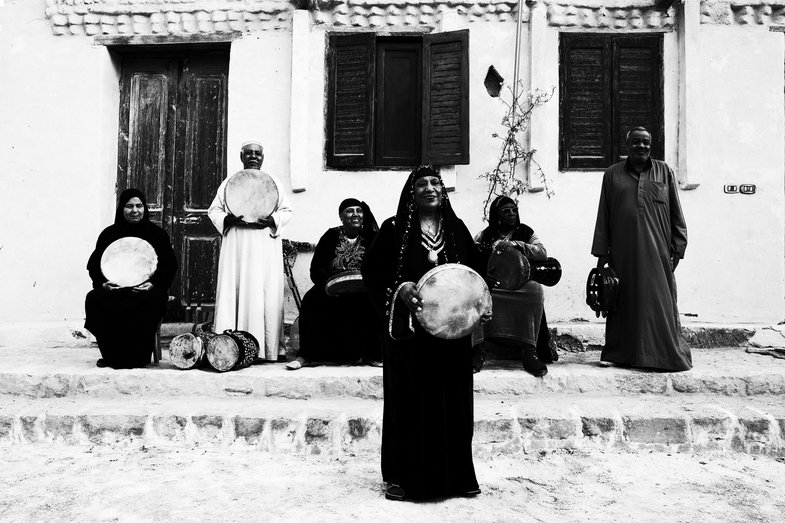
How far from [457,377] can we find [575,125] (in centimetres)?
408

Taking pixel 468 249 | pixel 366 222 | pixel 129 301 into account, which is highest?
pixel 366 222

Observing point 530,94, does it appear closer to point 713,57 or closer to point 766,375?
point 713,57

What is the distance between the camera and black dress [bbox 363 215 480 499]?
326 centimetres

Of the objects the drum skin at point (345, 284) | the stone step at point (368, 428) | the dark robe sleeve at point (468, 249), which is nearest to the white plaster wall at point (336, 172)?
the drum skin at point (345, 284)

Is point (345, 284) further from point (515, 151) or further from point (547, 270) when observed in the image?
point (515, 151)

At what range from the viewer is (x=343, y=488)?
344cm

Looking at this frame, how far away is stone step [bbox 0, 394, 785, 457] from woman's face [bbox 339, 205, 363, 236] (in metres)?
1.75

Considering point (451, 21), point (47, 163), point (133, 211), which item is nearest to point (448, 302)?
point (133, 211)

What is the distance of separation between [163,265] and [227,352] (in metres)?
1.04

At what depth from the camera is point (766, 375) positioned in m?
4.84

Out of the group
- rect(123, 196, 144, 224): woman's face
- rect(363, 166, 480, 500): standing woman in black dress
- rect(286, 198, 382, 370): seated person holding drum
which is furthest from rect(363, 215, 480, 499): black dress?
rect(123, 196, 144, 224): woman's face

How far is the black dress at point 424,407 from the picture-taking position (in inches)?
128

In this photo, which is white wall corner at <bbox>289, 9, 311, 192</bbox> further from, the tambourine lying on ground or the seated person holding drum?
the tambourine lying on ground

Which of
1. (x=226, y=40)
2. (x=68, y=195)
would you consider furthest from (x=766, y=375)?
(x=68, y=195)
